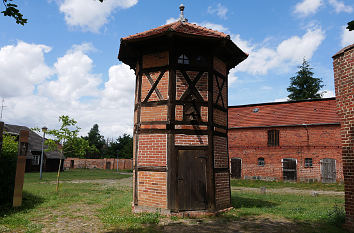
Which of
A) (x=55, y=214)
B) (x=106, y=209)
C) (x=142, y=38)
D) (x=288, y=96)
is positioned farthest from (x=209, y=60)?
(x=288, y=96)

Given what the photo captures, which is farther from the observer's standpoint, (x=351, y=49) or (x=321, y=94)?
(x=321, y=94)

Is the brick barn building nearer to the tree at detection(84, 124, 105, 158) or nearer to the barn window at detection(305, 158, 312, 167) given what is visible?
the barn window at detection(305, 158, 312, 167)

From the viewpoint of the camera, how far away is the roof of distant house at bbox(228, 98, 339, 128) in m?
23.0

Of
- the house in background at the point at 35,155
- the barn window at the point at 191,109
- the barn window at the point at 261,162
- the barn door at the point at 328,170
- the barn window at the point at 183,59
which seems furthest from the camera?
the house in background at the point at 35,155

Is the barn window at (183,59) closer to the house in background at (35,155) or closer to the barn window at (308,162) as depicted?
the barn window at (308,162)

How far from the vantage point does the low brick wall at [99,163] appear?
4644 centimetres

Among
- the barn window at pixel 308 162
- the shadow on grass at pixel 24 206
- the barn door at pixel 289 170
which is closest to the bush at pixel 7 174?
the shadow on grass at pixel 24 206

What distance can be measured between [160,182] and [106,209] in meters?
2.55

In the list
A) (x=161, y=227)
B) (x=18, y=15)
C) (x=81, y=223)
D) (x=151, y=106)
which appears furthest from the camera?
(x=151, y=106)

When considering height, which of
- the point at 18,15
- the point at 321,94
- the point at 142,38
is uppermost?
the point at 321,94

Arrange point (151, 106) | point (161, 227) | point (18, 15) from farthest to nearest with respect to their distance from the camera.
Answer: point (151, 106), point (161, 227), point (18, 15)

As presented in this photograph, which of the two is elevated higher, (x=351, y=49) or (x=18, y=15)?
(x=351, y=49)

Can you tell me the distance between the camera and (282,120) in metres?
24.5

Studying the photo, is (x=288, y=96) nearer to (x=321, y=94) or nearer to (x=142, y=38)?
(x=321, y=94)
